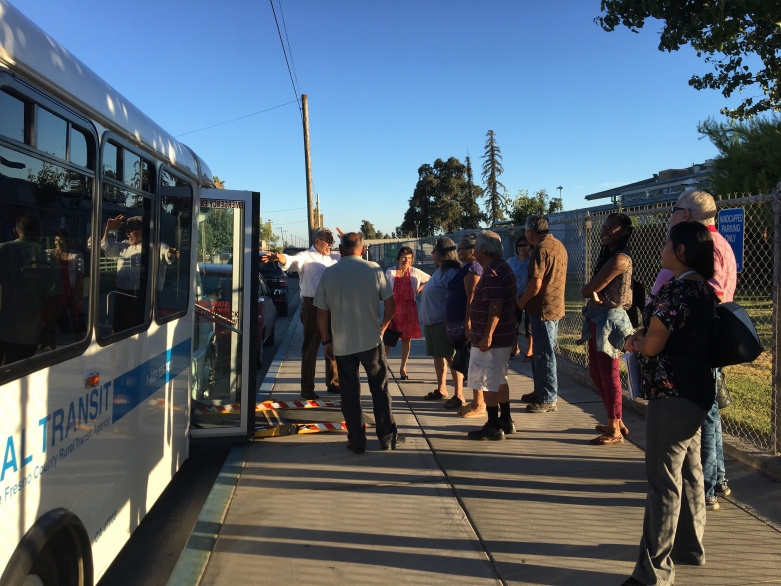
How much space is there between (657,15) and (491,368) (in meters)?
5.06

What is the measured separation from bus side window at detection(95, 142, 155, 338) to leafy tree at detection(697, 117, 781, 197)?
16.9 metres

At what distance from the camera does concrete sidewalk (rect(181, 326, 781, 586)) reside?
3.64 metres

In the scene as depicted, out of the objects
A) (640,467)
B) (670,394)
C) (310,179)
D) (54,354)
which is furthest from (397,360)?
(310,179)

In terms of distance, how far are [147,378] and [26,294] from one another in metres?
1.57

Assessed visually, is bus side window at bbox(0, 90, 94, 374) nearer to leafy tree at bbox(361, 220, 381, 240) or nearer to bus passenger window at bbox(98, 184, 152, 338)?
bus passenger window at bbox(98, 184, 152, 338)

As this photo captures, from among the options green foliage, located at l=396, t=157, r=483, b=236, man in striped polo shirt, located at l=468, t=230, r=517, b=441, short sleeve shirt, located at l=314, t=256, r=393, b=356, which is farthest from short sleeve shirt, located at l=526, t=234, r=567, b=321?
green foliage, located at l=396, t=157, r=483, b=236

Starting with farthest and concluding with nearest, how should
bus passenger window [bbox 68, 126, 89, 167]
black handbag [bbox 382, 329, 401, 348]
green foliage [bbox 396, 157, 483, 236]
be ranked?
1. green foliage [bbox 396, 157, 483, 236]
2. black handbag [bbox 382, 329, 401, 348]
3. bus passenger window [bbox 68, 126, 89, 167]

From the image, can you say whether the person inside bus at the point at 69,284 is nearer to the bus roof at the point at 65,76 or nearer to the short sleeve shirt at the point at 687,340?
the bus roof at the point at 65,76

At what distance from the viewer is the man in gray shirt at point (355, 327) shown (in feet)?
18.1

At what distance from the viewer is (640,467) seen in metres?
5.16

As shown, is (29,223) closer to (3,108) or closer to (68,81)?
(3,108)

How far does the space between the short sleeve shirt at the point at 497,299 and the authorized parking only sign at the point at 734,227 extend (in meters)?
1.71

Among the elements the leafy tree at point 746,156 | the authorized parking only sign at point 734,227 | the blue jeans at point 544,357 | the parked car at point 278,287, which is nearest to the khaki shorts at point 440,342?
the blue jeans at point 544,357

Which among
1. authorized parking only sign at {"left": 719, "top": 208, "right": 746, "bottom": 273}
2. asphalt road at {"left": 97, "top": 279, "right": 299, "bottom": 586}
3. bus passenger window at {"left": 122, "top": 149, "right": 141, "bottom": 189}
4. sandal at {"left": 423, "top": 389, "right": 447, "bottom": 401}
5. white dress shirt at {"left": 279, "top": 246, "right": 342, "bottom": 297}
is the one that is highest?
bus passenger window at {"left": 122, "top": 149, "right": 141, "bottom": 189}
